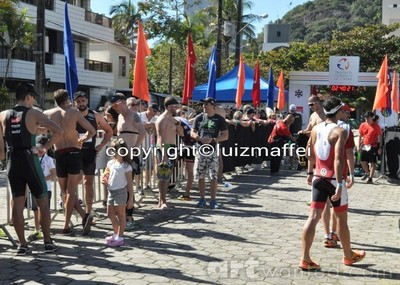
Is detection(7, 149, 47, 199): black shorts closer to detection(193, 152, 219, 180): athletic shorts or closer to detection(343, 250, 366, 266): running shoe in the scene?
detection(343, 250, 366, 266): running shoe

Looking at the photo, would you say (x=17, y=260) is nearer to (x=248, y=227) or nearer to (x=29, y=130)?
(x=29, y=130)

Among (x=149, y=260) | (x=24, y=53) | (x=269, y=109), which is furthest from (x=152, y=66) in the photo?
(x=149, y=260)

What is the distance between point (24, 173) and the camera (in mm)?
6672

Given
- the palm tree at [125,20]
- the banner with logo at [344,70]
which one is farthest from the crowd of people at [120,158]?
the palm tree at [125,20]

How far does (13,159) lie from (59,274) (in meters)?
1.57

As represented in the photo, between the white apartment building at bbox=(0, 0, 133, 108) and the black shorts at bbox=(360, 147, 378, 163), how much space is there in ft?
68.5

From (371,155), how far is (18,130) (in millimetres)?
10473

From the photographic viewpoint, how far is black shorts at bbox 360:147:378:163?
14711 millimetres

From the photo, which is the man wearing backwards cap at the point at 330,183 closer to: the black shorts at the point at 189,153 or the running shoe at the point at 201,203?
the running shoe at the point at 201,203

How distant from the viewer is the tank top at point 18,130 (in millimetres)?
6617

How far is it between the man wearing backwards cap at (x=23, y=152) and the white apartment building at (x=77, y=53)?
2443cm

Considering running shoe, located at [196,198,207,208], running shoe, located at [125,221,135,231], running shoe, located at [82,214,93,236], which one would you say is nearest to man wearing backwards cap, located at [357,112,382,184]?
running shoe, located at [196,198,207,208]

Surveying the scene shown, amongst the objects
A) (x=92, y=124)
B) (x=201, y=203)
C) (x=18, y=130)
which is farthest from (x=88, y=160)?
(x=201, y=203)

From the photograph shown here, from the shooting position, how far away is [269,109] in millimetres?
20547
